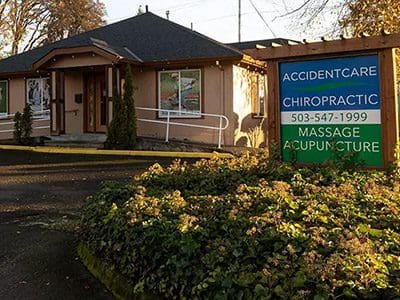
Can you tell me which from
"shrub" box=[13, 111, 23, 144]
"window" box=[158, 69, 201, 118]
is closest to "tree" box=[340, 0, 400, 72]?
"window" box=[158, 69, 201, 118]

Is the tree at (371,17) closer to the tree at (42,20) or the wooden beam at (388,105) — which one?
the wooden beam at (388,105)

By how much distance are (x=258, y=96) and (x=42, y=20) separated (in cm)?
2770

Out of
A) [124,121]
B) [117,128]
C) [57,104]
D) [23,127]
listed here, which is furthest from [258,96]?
[23,127]

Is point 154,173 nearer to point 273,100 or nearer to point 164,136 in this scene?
point 273,100

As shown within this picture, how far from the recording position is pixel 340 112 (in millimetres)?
6676

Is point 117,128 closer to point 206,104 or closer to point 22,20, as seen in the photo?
point 206,104

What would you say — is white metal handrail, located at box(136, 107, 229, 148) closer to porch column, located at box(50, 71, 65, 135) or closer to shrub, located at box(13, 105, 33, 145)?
porch column, located at box(50, 71, 65, 135)

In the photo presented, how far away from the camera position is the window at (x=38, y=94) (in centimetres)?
1989

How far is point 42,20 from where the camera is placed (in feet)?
131

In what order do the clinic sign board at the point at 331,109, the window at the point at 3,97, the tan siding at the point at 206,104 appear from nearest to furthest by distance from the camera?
the clinic sign board at the point at 331,109
the tan siding at the point at 206,104
the window at the point at 3,97

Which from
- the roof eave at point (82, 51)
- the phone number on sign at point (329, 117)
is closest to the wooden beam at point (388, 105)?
the phone number on sign at point (329, 117)

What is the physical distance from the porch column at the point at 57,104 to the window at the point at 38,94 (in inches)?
64.4

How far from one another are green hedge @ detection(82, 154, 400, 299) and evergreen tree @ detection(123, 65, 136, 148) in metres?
9.82

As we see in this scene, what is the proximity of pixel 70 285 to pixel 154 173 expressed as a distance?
2615 millimetres
